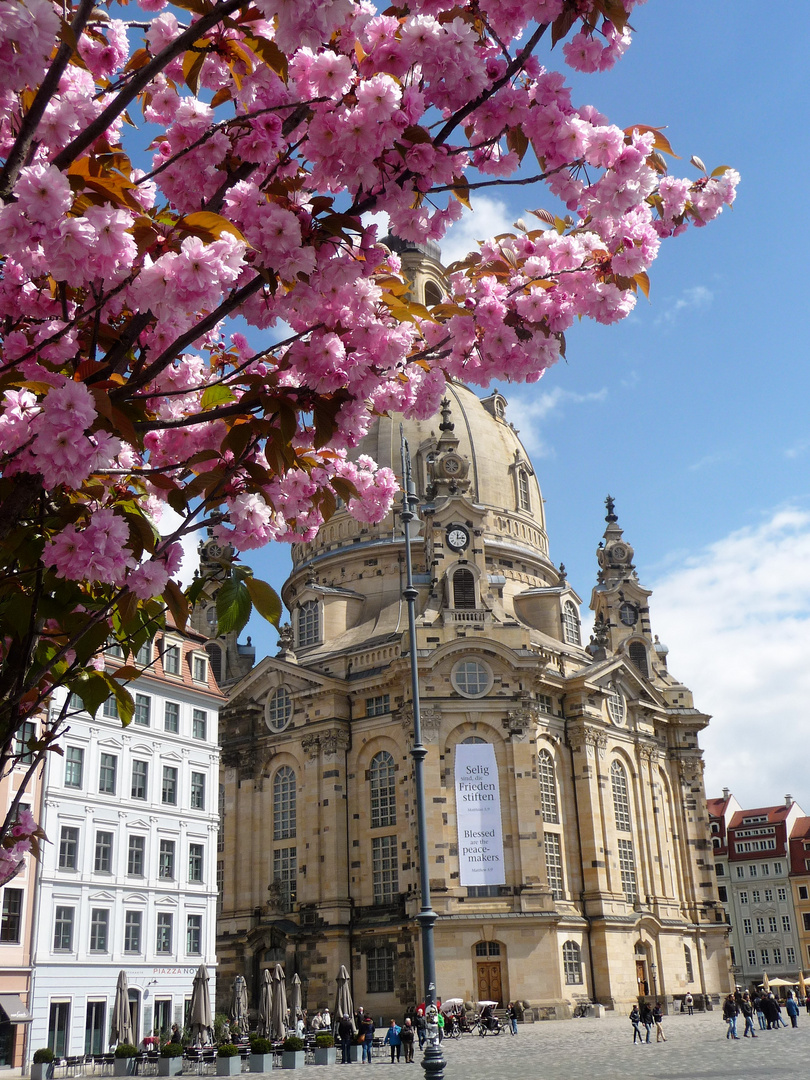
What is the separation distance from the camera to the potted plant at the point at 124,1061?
33.3 m

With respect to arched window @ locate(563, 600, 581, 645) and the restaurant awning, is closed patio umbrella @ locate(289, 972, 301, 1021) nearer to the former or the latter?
the restaurant awning

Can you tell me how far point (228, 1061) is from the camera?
31672 millimetres

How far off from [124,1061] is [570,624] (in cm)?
4456

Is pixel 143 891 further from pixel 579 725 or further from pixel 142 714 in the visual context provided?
pixel 579 725

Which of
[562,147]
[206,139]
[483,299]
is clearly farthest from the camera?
[483,299]

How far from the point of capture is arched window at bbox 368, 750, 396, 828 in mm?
58094

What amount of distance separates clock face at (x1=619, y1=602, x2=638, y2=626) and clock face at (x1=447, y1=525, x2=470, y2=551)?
805 inches

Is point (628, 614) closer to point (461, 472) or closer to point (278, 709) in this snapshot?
point (461, 472)

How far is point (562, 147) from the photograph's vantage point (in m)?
6.27

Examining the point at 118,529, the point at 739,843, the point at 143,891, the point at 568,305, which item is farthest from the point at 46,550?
the point at 739,843

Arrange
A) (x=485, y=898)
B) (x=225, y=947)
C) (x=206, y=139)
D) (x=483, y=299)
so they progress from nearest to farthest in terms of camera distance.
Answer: (x=206, y=139) < (x=483, y=299) < (x=485, y=898) < (x=225, y=947)

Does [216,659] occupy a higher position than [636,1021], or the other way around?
[216,659]

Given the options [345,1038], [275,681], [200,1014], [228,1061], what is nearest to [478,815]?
[275,681]

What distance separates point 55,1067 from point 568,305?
116ft
